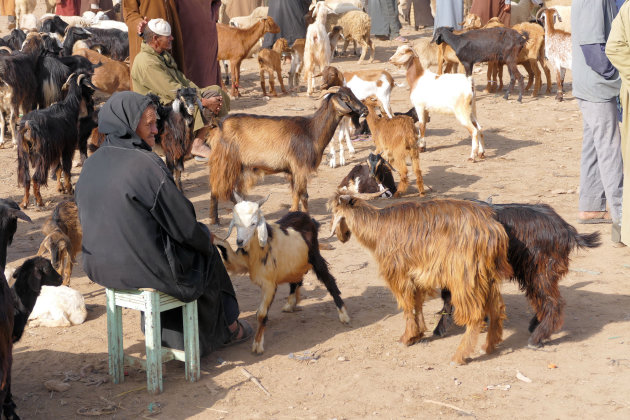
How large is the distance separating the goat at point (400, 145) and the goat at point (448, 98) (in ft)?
3.98

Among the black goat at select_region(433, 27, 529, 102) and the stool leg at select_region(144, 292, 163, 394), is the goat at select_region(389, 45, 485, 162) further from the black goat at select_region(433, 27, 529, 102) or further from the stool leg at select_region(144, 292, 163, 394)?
the stool leg at select_region(144, 292, 163, 394)

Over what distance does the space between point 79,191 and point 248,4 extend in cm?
1932

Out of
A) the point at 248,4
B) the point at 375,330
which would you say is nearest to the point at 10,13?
the point at 248,4

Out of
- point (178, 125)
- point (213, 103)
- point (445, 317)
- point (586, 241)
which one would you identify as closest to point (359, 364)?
point (445, 317)

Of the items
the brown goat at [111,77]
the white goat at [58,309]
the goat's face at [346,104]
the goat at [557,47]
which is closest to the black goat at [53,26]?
the brown goat at [111,77]

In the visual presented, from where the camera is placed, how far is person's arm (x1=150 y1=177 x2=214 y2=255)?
450cm

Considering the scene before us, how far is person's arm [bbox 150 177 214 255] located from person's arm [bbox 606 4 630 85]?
3828 millimetres

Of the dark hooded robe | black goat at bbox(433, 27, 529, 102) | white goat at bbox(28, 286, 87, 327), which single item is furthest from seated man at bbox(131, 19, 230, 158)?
the dark hooded robe

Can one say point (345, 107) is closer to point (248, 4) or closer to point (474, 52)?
point (474, 52)

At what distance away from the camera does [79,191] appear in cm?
469

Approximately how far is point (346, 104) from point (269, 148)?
98 cm

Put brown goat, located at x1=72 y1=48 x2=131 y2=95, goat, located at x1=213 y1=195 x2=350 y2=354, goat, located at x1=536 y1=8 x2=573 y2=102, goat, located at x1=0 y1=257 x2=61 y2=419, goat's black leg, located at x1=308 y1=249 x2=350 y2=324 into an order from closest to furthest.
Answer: goat, located at x1=0 y1=257 x2=61 y2=419 → goat, located at x1=213 y1=195 x2=350 y2=354 → goat's black leg, located at x1=308 y1=249 x2=350 y2=324 → brown goat, located at x1=72 y1=48 x2=131 y2=95 → goat, located at x1=536 y1=8 x2=573 y2=102

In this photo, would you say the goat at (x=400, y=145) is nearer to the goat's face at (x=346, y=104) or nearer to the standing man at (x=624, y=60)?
the goat's face at (x=346, y=104)

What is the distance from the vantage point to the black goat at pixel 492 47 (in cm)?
1497
